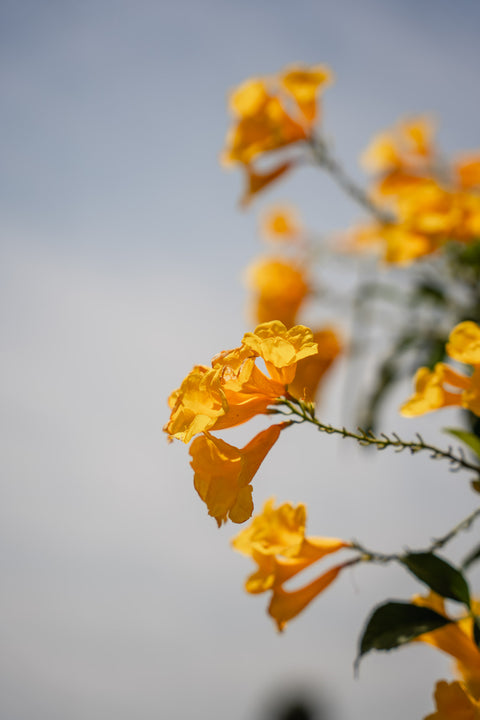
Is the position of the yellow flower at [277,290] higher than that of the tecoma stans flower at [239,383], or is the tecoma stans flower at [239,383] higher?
the yellow flower at [277,290]

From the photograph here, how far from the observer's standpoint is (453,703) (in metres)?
0.72

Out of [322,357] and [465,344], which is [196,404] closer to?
[465,344]

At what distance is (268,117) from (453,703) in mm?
1297

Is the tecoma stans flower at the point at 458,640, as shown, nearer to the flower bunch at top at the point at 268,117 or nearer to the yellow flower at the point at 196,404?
the yellow flower at the point at 196,404

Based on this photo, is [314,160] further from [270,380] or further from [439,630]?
[439,630]

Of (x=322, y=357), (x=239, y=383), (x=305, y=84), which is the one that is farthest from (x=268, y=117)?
(x=239, y=383)

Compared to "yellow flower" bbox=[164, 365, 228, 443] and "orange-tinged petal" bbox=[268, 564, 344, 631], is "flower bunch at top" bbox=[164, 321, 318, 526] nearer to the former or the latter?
"yellow flower" bbox=[164, 365, 228, 443]

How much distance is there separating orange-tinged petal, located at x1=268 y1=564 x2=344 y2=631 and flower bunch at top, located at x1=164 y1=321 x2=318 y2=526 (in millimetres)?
241

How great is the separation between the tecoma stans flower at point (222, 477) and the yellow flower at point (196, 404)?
0.9 inches

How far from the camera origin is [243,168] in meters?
1.56

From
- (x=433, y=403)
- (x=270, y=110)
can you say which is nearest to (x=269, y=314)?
(x=270, y=110)

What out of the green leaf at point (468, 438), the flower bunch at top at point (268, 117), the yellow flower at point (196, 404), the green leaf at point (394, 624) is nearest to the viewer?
the yellow flower at point (196, 404)

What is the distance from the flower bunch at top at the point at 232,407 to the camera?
645mm

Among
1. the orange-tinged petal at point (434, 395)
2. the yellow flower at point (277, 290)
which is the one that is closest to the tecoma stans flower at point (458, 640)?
the orange-tinged petal at point (434, 395)
